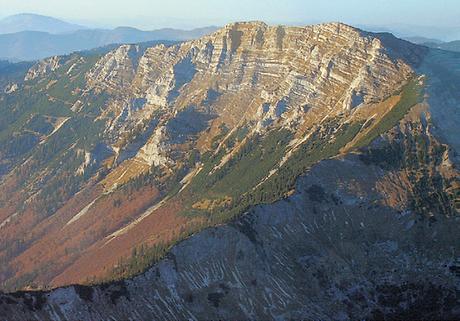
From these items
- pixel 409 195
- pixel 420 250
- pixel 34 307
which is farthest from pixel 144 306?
pixel 409 195

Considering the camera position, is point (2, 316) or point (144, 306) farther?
point (144, 306)

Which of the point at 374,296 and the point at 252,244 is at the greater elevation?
the point at 252,244

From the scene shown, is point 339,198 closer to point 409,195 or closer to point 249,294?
point 409,195

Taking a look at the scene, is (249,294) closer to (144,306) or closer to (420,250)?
(144,306)

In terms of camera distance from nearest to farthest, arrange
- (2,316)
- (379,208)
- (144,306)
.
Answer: (2,316)
(144,306)
(379,208)

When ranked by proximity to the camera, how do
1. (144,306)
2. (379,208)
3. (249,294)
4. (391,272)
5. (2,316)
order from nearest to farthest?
(2,316) → (144,306) → (249,294) → (391,272) → (379,208)

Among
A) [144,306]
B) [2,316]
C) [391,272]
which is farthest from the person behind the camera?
[391,272]

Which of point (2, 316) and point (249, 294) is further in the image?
point (249, 294)

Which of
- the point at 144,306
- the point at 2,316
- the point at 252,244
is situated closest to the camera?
the point at 2,316

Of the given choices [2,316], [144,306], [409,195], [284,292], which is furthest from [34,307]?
[409,195]

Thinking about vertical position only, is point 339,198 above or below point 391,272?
above
